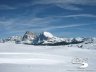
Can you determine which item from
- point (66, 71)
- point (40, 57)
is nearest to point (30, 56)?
point (40, 57)

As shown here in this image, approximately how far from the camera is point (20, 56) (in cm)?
2825

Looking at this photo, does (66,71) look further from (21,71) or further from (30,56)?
(30,56)

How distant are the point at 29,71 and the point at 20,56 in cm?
1148

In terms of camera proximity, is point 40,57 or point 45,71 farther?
point 40,57

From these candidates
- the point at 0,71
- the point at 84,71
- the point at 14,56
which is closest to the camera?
the point at 0,71

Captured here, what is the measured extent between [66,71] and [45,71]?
5.17 feet

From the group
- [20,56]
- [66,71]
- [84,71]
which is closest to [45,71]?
[66,71]

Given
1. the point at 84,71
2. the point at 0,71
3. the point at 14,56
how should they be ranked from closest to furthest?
the point at 0,71
the point at 84,71
the point at 14,56

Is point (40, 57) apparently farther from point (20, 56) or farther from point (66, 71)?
point (66, 71)

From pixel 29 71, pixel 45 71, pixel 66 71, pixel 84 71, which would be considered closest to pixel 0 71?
pixel 29 71

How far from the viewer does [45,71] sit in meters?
17.1

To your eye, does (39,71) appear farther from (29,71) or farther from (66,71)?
(66,71)

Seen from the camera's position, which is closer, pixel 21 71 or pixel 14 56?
pixel 21 71

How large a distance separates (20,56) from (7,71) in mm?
11601
